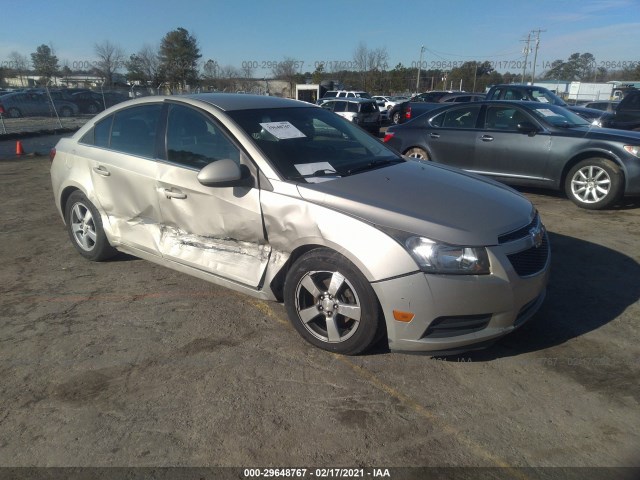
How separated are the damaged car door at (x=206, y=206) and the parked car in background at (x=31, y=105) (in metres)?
25.9

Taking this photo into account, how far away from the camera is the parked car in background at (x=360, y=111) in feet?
66.5

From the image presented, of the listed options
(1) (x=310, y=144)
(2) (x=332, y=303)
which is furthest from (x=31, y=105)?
(2) (x=332, y=303)

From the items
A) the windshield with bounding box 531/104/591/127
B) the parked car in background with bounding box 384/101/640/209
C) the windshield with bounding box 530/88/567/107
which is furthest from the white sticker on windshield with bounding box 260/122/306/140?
the windshield with bounding box 530/88/567/107

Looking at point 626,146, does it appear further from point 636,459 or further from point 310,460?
point 310,460

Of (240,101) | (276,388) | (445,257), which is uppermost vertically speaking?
(240,101)

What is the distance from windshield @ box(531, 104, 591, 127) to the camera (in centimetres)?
738

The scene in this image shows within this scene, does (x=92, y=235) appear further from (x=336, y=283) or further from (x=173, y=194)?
(x=336, y=283)

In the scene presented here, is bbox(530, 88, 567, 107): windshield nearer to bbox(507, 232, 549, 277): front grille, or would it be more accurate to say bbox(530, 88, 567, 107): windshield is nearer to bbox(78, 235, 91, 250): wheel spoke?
bbox(507, 232, 549, 277): front grille

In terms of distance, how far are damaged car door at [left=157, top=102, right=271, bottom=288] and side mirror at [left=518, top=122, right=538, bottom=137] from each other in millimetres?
5390

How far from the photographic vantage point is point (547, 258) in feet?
10.9

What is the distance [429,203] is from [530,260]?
2.43 feet

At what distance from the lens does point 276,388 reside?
289cm

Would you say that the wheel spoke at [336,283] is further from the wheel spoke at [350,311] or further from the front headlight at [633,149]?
the front headlight at [633,149]

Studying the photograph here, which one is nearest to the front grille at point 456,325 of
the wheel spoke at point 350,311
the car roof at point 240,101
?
the wheel spoke at point 350,311
